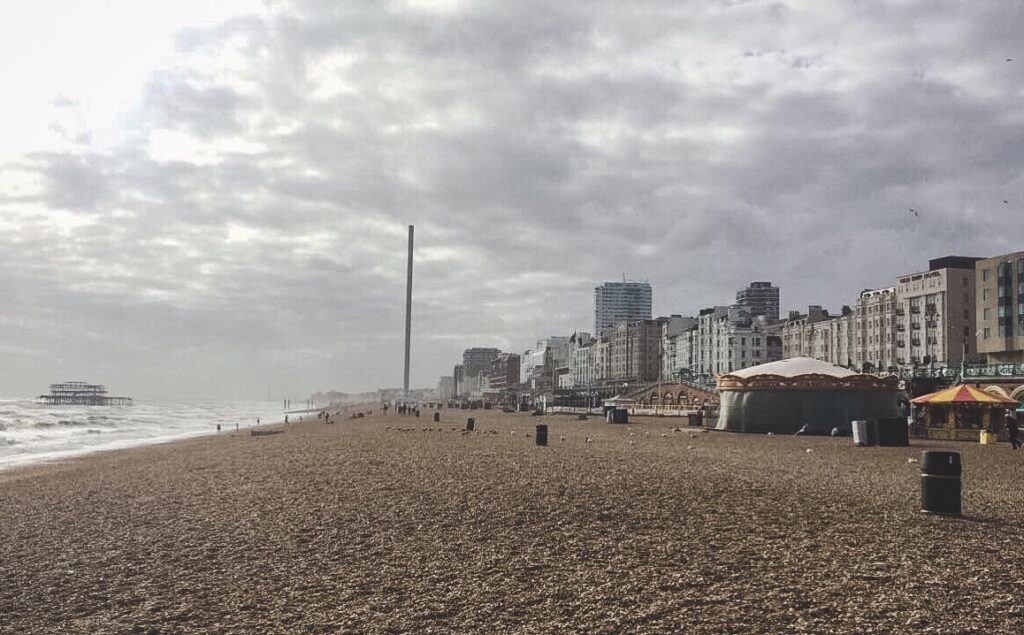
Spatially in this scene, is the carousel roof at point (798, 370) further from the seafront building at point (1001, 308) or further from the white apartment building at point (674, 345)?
the white apartment building at point (674, 345)

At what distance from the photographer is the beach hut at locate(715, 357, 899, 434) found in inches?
1736

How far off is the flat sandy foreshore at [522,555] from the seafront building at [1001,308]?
84.8 meters

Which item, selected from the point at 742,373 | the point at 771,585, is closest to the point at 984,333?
the point at 742,373

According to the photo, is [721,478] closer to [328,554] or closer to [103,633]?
[328,554]

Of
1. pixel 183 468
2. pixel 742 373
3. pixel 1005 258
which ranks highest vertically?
pixel 1005 258

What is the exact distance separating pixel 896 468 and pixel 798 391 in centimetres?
2222

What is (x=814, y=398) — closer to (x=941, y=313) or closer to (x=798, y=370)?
(x=798, y=370)

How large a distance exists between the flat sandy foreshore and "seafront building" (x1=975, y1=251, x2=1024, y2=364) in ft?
278

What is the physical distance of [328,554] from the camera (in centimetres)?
1191

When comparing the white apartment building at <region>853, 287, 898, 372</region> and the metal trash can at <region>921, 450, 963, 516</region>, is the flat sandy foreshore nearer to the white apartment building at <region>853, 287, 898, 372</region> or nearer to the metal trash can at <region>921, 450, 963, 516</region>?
the metal trash can at <region>921, 450, 963, 516</region>

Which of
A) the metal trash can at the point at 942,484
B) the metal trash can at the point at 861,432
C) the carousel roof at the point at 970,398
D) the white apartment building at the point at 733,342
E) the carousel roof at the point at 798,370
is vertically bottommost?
the metal trash can at the point at 861,432

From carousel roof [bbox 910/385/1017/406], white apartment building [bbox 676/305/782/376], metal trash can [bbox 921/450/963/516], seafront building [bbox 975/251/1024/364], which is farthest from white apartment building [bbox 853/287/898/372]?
metal trash can [bbox 921/450/963/516]

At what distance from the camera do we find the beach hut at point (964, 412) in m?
39.6

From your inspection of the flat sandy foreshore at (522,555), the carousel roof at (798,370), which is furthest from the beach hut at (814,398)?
the flat sandy foreshore at (522,555)
